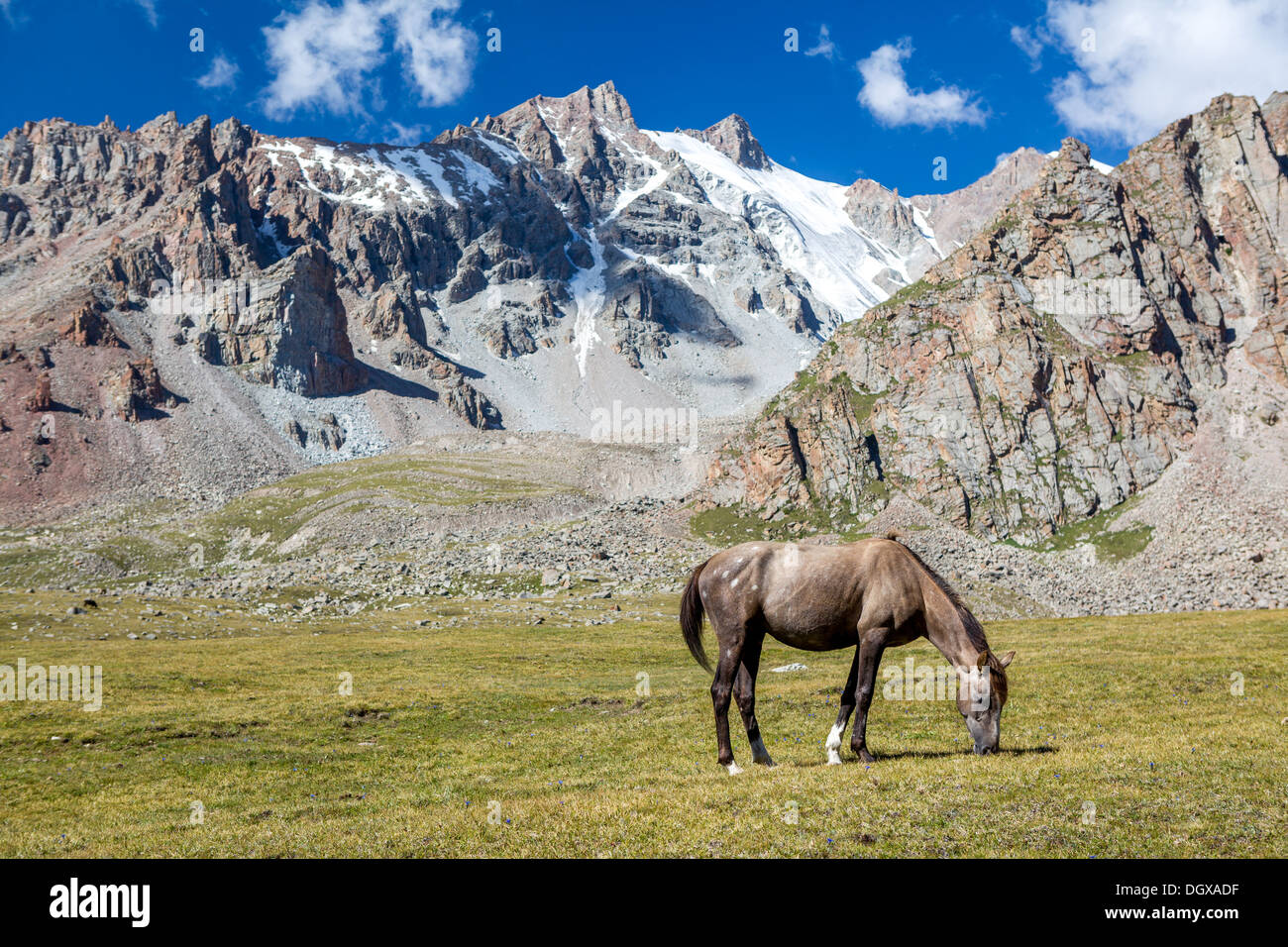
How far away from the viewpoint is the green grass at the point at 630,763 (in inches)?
449

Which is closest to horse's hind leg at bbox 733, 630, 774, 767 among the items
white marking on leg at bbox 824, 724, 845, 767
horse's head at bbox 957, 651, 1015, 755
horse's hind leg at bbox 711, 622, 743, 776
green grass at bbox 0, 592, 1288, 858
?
horse's hind leg at bbox 711, 622, 743, 776

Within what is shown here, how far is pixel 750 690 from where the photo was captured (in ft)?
56.4

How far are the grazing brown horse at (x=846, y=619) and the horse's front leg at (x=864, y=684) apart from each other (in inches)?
→ 0.9

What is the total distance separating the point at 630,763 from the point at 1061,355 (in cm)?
16132

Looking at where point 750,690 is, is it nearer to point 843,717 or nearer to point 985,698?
point 843,717

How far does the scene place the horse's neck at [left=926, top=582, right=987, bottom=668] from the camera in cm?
1669

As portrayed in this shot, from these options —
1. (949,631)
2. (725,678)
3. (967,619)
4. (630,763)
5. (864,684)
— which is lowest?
(630,763)

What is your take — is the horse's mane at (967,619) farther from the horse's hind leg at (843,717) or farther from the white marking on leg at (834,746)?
the white marking on leg at (834,746)

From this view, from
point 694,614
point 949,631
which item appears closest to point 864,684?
point 949,631

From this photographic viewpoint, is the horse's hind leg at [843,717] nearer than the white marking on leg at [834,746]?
No

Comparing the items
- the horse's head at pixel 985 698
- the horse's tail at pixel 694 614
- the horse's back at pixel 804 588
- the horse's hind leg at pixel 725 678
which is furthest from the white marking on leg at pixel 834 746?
the horse's tail at pixel 694 614

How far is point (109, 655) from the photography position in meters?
55.7

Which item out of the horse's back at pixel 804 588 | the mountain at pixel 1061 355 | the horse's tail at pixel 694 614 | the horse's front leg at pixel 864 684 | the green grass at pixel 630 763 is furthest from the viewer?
the mountain at pixel 1061 355

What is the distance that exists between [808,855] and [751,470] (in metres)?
152
